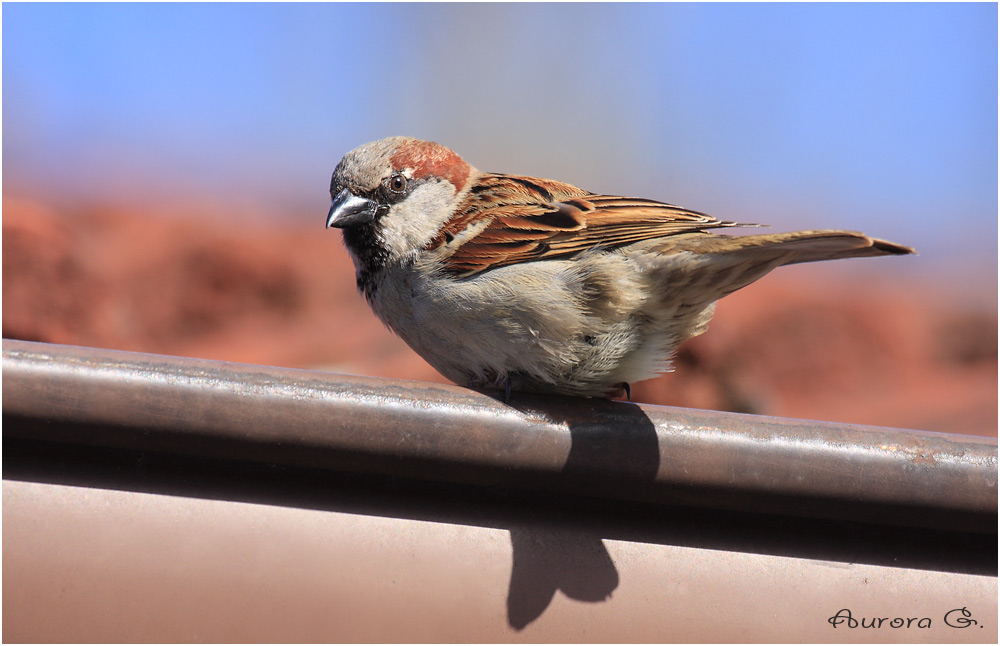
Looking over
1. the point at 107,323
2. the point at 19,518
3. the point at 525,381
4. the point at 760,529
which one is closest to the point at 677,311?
the point at 525,381

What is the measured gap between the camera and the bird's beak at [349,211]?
6.53ft

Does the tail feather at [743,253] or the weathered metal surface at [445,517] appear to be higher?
the tail feather at [743,253]

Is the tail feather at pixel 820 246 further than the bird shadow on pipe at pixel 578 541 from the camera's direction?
Yes

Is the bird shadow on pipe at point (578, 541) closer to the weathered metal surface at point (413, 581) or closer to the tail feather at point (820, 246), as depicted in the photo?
the weathered metal surface at point (413, 581)

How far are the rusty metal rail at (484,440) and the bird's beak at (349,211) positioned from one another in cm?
92

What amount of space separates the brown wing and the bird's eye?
0.17 metres

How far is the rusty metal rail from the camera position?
3.42 feet

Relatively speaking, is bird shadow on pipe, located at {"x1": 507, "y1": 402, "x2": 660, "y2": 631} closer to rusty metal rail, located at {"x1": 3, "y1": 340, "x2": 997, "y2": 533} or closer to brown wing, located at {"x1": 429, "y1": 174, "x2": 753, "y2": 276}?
rusty metal rail, located at {"x1": 3, "y1": 340, "x2": 997, "y2": 533}

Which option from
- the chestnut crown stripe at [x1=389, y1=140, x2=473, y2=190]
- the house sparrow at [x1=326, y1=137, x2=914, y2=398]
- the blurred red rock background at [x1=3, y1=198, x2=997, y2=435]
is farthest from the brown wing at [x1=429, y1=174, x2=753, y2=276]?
the blurred red rock background at [x1=3, y1=198, x2=997, y2=435]

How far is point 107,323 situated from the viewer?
2684mm

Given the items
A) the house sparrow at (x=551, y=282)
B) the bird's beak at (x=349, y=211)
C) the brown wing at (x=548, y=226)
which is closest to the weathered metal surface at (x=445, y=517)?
the house sparrow at (x=551, y=282)

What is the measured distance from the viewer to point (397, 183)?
2084mm
